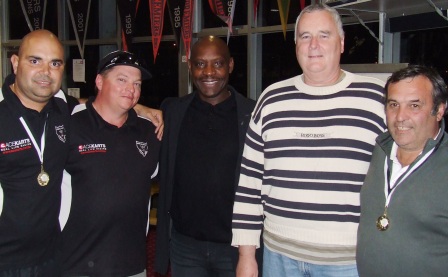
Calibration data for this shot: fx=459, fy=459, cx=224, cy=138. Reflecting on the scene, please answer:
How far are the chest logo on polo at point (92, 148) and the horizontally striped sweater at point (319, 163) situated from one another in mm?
787

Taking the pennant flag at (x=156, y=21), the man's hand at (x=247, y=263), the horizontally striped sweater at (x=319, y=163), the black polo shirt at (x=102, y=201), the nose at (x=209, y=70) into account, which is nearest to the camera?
the horizontally striped sweater at (x=319, y=163)

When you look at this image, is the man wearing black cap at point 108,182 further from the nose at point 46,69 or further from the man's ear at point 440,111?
the man's ear at point 440,111

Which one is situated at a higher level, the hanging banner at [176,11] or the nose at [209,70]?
the hanging banner at [176,11]

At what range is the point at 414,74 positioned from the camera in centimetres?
170

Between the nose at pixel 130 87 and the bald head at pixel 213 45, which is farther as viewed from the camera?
the bald head at pixel 213 45

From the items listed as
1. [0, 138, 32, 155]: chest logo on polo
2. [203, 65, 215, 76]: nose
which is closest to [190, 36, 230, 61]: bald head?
[203, 65, 215, 76]: nose

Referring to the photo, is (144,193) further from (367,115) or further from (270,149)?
(367,115)

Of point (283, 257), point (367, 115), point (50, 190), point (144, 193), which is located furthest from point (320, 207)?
point (50, 190)

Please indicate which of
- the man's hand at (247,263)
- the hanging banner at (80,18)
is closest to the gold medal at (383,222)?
the man's hand at (247,263)

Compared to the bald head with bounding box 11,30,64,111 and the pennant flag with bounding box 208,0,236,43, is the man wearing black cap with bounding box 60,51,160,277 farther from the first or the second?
the pennant flag with bounding box 208,0,236,43

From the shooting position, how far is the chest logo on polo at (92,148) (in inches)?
86.4

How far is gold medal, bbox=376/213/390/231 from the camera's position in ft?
5.52

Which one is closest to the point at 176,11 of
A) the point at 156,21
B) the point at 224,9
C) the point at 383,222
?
the point at 156,21

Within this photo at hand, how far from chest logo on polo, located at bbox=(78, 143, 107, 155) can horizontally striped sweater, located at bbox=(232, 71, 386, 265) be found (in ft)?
2.58
